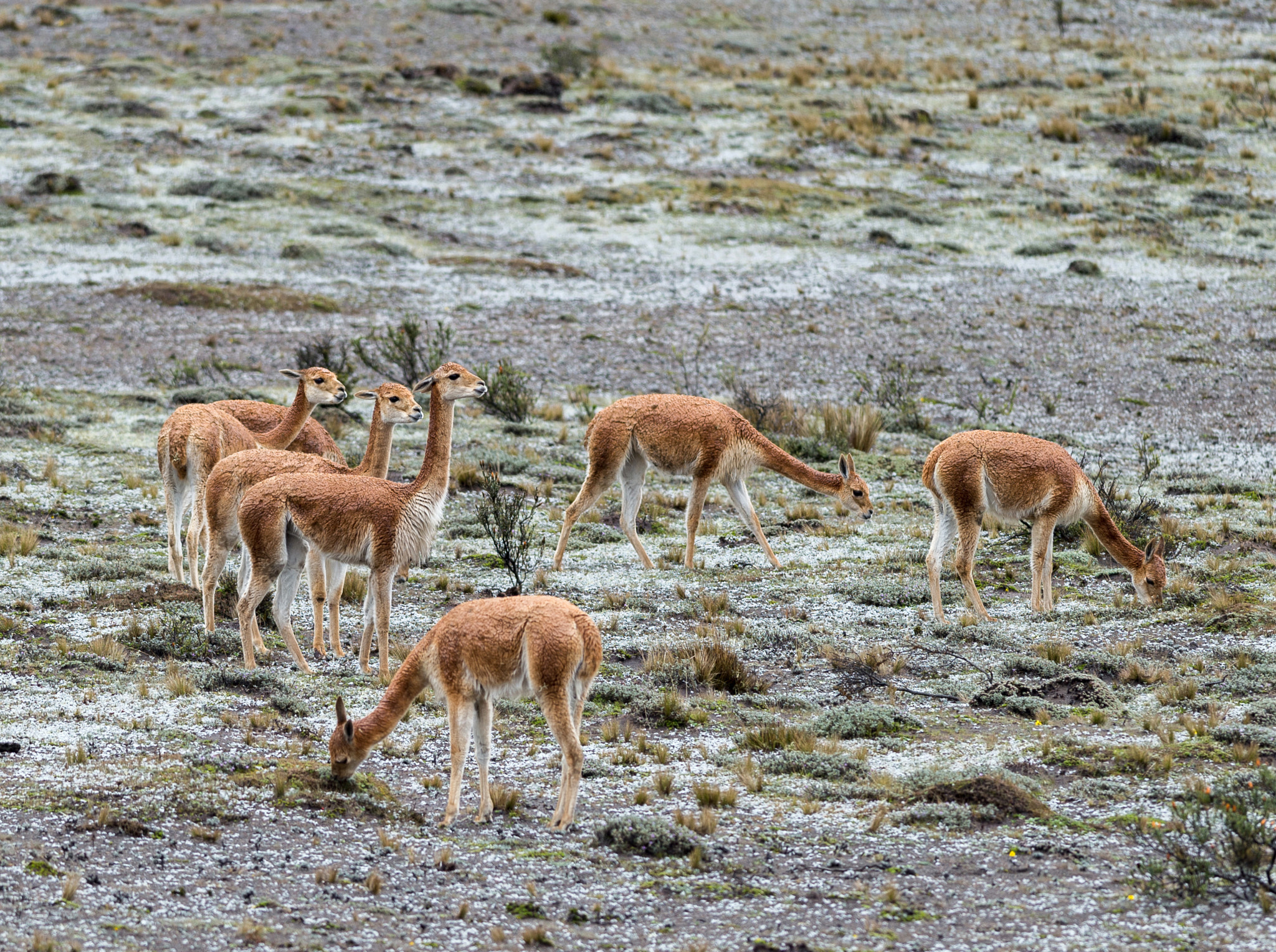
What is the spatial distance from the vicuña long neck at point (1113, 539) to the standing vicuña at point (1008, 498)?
1 centimetres

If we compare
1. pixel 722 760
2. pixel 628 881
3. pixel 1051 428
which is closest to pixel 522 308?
pixel 1051 428

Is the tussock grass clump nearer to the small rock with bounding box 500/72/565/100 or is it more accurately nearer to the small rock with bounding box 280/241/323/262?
the small rock with bounding box 280/241/323/262

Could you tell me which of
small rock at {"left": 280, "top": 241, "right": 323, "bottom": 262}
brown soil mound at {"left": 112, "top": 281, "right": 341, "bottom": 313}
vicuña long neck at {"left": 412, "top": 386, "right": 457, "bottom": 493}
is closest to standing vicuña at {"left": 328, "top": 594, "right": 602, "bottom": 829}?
vicuña long neck at {"left": 412, "top": 386, "right": 457, "bottom": 493}

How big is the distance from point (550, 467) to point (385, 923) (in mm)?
10496

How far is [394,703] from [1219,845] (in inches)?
166

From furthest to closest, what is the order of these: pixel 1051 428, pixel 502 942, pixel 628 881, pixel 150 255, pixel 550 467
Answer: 1. pixel 150 255
2. pixel 1051 428
3. pixel 550 467
4. pixel 628 881
5. pixel 502 942

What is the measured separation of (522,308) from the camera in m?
24.8

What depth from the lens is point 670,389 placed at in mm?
20828

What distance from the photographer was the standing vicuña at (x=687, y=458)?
42.4ft

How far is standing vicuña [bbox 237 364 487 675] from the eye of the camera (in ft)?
31.1

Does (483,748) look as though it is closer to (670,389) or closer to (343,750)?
(343,750)

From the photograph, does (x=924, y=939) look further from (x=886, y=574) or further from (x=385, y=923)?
(x=886, y=574)

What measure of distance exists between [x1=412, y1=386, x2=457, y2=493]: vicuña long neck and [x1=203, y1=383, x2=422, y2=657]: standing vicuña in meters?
0.19

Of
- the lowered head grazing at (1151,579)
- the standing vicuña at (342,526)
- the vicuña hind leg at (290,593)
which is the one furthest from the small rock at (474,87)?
the vicuña hind leg at (290,593)
